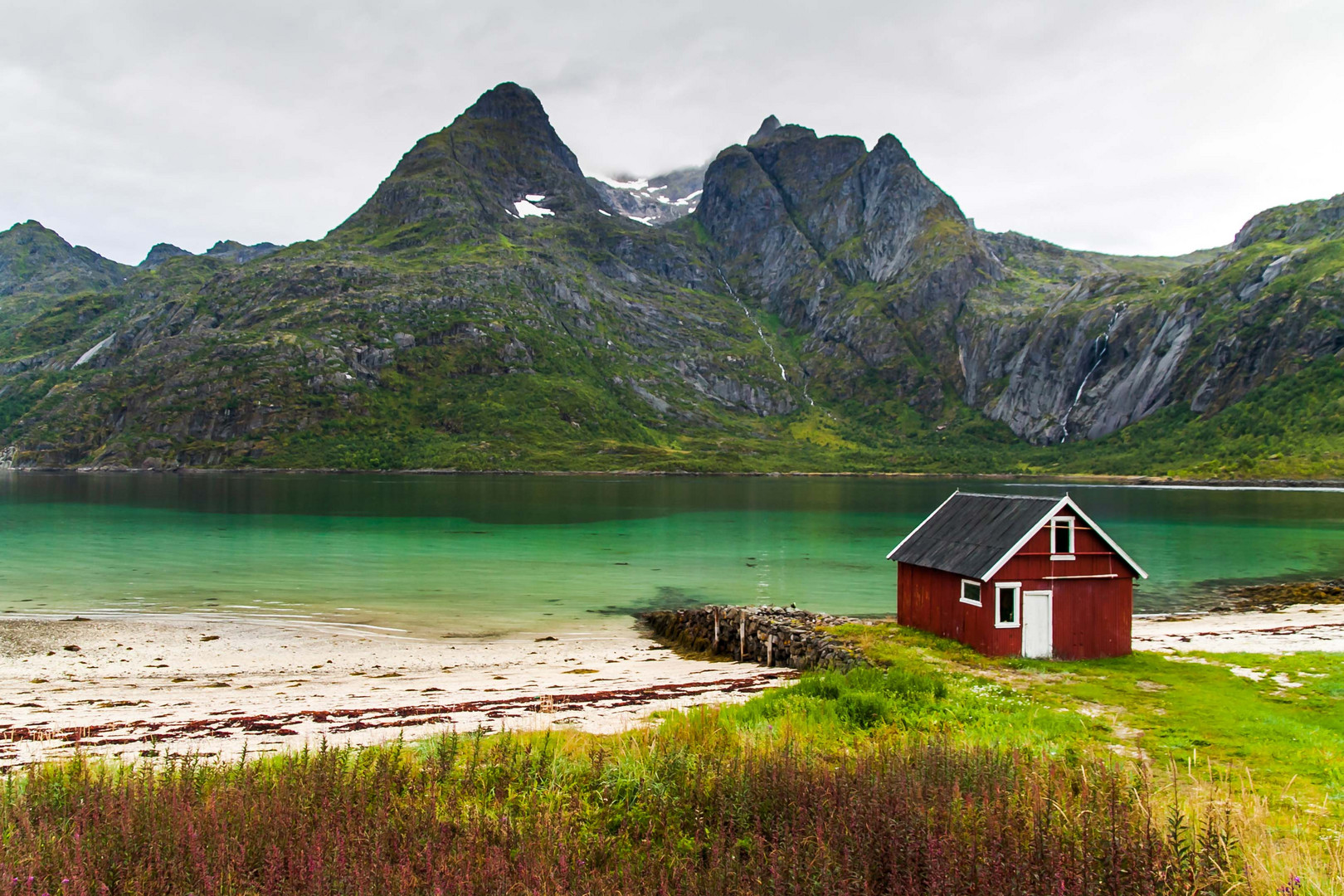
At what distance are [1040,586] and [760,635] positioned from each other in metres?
11.0

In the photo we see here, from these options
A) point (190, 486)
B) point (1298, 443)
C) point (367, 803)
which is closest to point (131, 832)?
point (367, 803)

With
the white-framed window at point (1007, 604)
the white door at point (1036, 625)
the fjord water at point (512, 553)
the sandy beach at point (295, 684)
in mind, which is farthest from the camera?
the fjord water at point (512, 553)

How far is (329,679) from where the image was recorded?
26641 millimetres

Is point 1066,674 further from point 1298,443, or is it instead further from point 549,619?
point 1298,443

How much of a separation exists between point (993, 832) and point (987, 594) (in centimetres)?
1995

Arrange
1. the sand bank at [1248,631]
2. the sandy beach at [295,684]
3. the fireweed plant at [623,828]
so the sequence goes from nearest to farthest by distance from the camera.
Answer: the fireweed plant at [623,828] → the sandy beach at [295,684] → the sand bank at [1248,631]

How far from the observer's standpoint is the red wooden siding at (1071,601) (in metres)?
24.4

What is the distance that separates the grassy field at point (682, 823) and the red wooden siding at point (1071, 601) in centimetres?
1213

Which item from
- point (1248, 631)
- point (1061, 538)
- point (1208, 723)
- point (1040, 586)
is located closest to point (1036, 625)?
point (1040, 586)

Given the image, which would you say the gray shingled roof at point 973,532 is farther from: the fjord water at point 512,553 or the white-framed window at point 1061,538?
the fjord water at point 512,553

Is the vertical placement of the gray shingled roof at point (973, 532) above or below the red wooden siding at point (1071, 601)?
above

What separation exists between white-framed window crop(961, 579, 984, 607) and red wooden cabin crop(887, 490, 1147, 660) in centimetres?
3

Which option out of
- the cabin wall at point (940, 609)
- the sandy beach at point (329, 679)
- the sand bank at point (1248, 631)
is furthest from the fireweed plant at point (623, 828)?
the sand bank at point (1248, 631)

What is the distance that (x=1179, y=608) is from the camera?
43.1 metres
